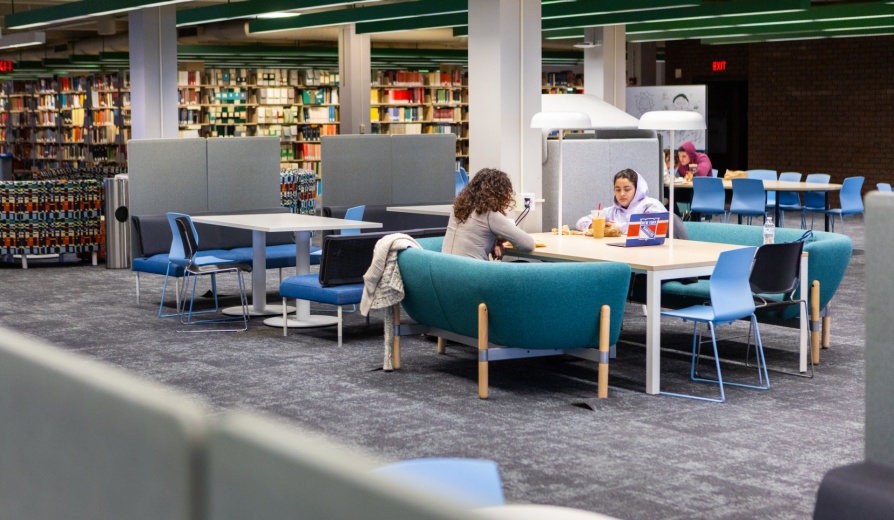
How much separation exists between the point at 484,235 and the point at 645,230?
106 cm

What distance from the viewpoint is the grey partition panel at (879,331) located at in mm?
3014

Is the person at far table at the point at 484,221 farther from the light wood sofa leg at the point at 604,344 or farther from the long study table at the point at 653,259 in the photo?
the light wood sofa leg at the point at 604,344

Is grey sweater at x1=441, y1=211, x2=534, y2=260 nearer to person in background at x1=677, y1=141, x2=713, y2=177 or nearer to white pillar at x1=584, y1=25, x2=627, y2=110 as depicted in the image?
person in background at x1=677, y1=141, x2=713, y2=177

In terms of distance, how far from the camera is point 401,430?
546 centimetres

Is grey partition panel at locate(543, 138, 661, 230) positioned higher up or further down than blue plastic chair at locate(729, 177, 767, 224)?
higher up

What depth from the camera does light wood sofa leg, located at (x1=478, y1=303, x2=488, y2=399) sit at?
607cm

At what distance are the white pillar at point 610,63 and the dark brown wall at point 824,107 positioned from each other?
18.6ft

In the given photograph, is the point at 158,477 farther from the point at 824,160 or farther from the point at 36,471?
the point at 824,160

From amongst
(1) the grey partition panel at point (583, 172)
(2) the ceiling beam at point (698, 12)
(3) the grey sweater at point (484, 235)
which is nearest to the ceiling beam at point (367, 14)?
(2) the ceiling beam at point (698, 12)

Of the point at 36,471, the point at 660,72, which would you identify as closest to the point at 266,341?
the point at 36,471

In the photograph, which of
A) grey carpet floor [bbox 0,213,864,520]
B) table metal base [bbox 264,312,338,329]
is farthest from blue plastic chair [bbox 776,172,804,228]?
table metal base [bbox 264,312,338,329]

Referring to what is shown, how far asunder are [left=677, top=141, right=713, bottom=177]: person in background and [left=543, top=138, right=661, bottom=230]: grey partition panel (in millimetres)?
5903

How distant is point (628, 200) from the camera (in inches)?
309

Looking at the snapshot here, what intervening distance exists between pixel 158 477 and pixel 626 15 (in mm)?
13094
